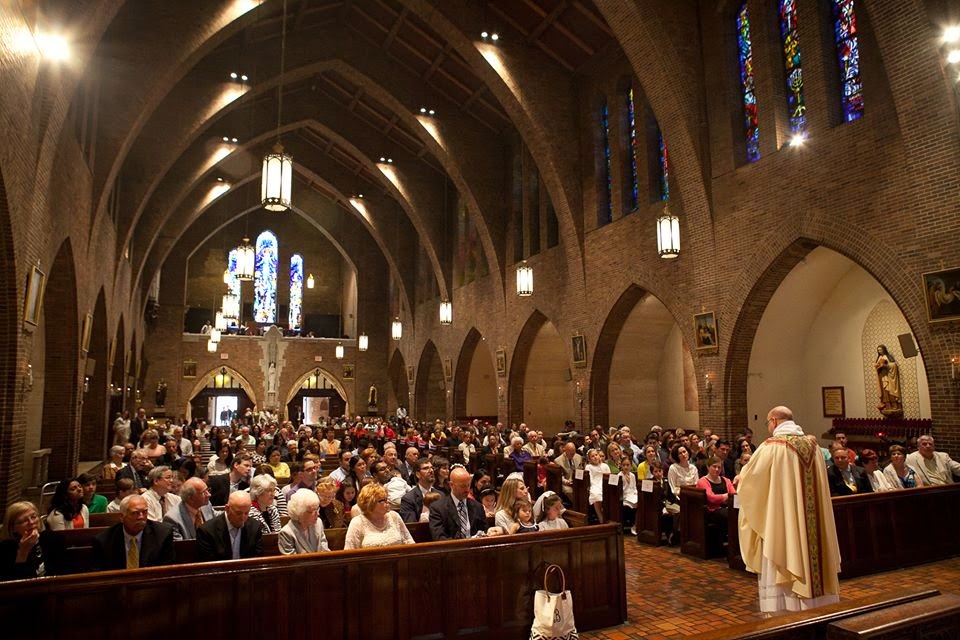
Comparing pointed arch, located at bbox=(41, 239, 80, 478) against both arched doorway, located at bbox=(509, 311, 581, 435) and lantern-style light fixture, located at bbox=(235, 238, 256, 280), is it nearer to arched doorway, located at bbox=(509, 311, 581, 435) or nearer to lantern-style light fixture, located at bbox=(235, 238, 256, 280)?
lantern-style light fixture, located at bbox=(235, 238, 256, 280)

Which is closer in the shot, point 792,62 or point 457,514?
point 457,514

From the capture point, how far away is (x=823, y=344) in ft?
44.8

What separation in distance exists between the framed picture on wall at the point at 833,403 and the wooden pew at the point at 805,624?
12373mm

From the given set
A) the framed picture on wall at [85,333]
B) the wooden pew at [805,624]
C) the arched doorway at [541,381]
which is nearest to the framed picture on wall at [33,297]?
the framed picture on wall at [85,333]

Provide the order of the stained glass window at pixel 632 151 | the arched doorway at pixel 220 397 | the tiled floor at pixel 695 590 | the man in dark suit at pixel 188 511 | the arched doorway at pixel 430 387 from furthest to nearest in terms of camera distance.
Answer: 1. the arched doorway at pixel 220 397
2. the arched doorway at pixel 430 387
3. the stained glass window at pixel 632 151
4. the tiled floor at pixel 695 590
5. the man in dark suit at pixel 188 511

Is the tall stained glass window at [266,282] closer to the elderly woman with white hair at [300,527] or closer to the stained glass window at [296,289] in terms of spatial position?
the stained glass window at [296,289]

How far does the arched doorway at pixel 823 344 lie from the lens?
1236 centimetres

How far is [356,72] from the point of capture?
747 inches

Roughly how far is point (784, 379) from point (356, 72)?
1397 centimetres

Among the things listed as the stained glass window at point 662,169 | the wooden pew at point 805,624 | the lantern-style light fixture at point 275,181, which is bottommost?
the wooden pew at point 805,624

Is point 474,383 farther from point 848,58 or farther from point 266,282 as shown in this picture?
point 848,58

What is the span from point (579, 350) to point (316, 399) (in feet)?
64.2

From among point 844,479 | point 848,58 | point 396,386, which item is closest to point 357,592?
point 844,479

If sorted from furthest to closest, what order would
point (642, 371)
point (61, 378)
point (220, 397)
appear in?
1. point (220, 397)
2. point (642, 371)
3. point (61, 378)
